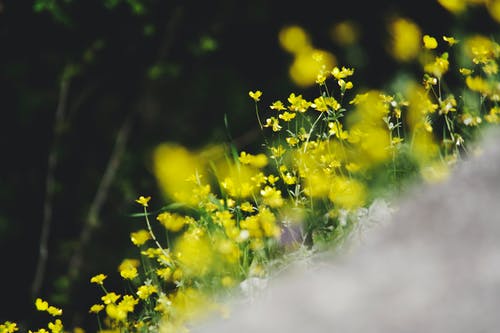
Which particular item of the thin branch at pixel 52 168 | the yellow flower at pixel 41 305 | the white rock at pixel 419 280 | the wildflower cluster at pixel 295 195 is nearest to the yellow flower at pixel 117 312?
the wildflower cluster at pixel 295 195

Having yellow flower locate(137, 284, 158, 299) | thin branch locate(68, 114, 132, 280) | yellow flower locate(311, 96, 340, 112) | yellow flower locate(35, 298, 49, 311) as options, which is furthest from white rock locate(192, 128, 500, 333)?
thin branch locate(68, 114, 132, 280)

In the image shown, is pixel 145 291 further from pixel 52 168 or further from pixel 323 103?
pixel 52 168

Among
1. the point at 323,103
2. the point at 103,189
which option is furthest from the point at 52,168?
the point at 323,103

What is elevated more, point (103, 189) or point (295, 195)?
point (103, 189)

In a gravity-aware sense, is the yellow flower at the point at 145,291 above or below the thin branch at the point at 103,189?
below

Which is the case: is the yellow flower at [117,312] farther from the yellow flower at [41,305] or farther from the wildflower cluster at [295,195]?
the yellow flower at [41,305]

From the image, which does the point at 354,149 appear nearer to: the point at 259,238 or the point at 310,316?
the point at 259,238

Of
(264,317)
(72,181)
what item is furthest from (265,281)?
(72,181)

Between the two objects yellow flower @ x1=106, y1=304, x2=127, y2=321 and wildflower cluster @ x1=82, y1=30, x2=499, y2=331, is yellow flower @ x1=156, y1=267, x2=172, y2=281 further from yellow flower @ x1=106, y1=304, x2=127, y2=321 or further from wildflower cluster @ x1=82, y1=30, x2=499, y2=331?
yellow flower @ x1=106, y1=304, x2=127, y2=321
